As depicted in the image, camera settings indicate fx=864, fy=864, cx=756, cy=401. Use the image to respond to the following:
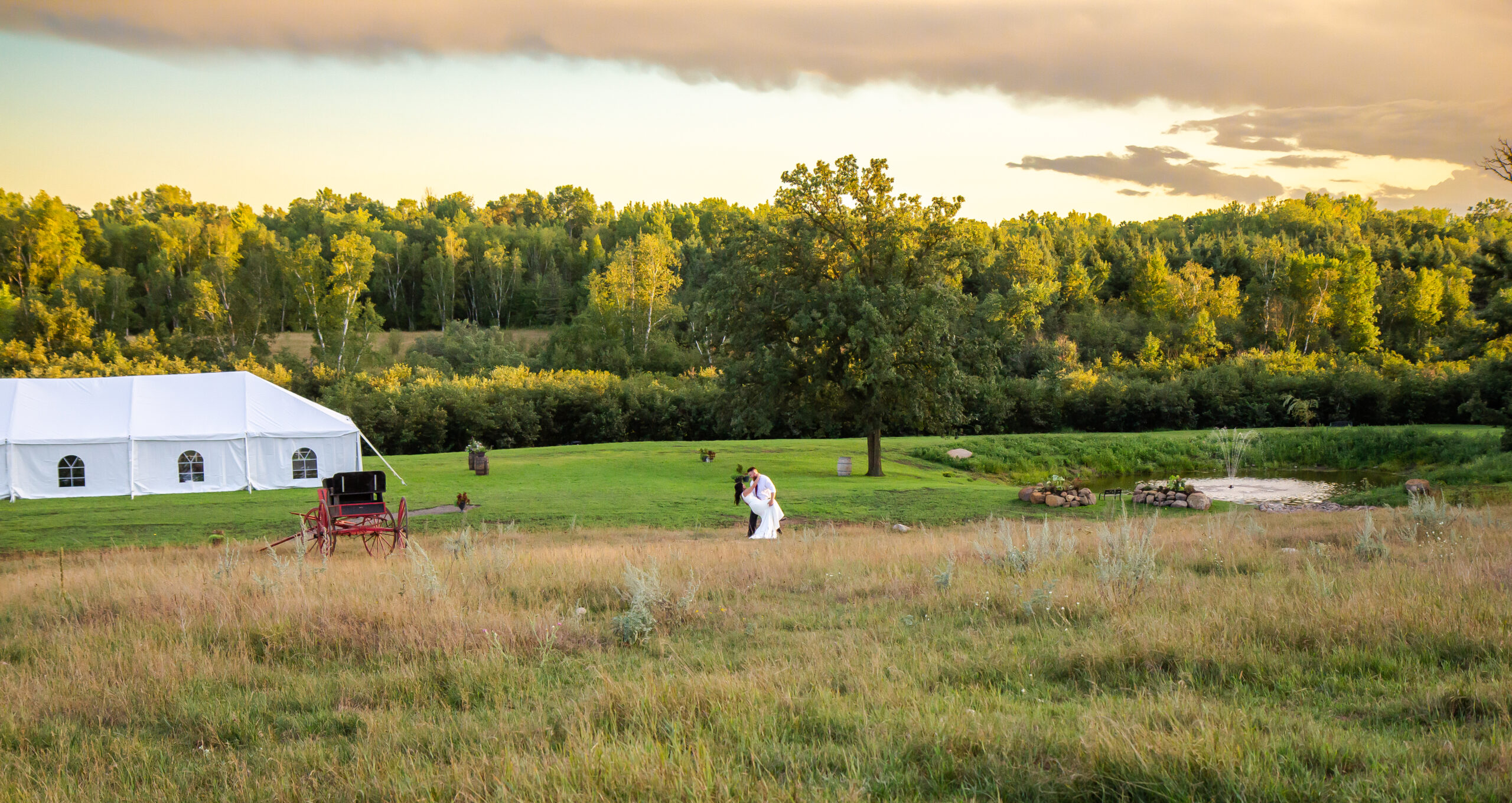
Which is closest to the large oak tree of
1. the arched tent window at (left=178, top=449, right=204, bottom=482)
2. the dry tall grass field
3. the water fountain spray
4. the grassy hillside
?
the grassy hillside

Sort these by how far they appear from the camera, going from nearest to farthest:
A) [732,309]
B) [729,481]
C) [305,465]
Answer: [305,465]
[729,481]
[732,309]

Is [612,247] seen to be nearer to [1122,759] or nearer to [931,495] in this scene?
[931,495]

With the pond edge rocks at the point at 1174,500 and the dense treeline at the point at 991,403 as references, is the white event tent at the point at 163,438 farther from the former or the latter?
the pond edge rocks at the point at 1174,500

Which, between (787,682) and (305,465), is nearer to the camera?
(787,682)

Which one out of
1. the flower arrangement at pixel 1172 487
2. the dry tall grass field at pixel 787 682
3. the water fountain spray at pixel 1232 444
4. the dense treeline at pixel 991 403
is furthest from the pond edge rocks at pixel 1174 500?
the dense treeline at pixel 991 403

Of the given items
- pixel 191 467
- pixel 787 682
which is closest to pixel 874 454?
pixel 191 467

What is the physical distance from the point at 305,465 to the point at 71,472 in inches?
231

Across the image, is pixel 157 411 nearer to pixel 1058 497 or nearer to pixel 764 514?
pixel 764 514

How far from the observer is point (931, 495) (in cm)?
2222

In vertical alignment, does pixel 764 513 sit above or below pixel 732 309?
below

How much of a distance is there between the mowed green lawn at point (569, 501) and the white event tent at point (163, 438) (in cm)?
93

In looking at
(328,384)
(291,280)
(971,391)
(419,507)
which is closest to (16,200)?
(291,280)

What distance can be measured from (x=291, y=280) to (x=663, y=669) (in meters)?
66.0

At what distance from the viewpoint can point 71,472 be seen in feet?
78.8
